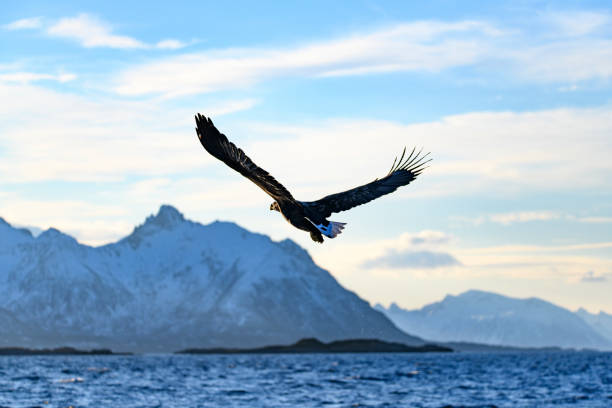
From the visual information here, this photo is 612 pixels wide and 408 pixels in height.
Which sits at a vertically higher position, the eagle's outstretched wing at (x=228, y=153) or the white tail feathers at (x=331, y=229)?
the eagle's outstretched wing at (x=228, y=153)

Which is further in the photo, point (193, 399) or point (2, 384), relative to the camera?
point (2, 384)

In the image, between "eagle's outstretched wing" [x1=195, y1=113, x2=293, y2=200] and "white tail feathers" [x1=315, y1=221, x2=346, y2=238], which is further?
"white tail feathers" [x1=315, y1=221, x2=346, y2=238]

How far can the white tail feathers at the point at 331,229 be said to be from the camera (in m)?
18.8

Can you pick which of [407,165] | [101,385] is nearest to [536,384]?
[101,385]

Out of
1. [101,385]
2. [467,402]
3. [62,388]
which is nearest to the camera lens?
[467,402]

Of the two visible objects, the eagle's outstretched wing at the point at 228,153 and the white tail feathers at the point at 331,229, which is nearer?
the eagle's outstretched wing at the point at 228,153

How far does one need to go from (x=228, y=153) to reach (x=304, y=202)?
3.28 metres

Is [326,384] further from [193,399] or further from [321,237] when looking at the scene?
[321,237]

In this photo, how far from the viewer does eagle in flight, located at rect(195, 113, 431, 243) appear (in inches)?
692

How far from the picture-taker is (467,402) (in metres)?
90.8

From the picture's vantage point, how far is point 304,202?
20.5 m

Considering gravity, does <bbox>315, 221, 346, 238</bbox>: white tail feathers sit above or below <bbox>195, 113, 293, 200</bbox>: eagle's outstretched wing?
below

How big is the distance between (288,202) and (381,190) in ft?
13.8

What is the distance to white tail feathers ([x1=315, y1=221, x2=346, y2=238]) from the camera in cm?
1884
